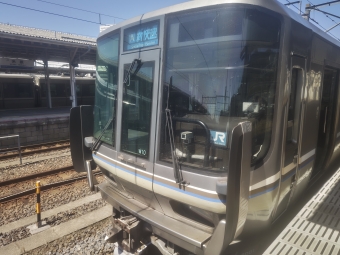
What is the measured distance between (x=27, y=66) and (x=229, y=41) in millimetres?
19398

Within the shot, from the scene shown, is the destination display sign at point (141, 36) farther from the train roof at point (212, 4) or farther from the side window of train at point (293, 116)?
the side window of train at point (293, 116)

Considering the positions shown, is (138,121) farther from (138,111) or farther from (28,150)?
(28,150)

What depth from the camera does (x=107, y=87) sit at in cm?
348

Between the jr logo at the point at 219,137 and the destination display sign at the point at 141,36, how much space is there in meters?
Answer: 1.15

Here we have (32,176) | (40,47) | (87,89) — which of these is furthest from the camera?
(87,89)

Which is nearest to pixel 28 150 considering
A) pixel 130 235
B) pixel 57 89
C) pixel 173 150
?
pixel 130 235

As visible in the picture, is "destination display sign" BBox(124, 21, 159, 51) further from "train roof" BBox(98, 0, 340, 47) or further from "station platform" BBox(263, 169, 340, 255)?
"station platform" BBox(263, 169, 340, 255)

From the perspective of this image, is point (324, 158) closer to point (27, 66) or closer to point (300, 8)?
point (300, 8)

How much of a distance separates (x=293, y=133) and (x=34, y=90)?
889 inches

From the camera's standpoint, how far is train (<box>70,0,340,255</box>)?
2.37m

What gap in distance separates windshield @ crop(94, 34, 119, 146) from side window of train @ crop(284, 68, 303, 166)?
206cm

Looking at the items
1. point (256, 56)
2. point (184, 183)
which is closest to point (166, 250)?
point (184, 183)

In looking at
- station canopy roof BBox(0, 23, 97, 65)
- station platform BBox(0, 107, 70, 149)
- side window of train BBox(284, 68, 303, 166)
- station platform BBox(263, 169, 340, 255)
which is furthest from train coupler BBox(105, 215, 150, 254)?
station canopy roof BBox(0, 23, 97, 65)

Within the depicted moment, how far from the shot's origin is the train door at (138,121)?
2.85 m
